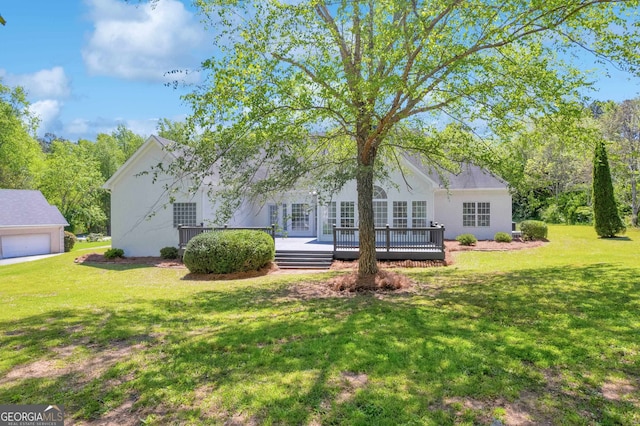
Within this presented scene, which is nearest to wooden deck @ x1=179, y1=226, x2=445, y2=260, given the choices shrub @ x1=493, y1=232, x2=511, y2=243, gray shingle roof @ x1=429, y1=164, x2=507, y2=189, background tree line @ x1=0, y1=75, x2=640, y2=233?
shrub @ x1=493, y1=232, x2=511, y2=243

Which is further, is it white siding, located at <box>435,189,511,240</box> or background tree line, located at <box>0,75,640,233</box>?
background tree line, located at <box>0,75,640,233</box>

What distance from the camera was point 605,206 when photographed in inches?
811

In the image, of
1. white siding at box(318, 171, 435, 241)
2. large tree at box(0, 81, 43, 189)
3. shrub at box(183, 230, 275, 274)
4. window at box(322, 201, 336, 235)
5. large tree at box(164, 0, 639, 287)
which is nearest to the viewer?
large tree at box(164, 0, 639, 287)

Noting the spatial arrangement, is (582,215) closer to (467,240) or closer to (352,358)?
(467,240)

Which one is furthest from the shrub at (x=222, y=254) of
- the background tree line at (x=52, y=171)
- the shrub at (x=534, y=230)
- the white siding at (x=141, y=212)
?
the background tree line at (x=52, y=171)

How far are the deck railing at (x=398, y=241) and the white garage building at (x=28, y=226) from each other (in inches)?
967

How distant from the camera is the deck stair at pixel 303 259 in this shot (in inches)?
622

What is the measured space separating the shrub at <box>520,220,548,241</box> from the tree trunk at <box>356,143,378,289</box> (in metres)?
14.4

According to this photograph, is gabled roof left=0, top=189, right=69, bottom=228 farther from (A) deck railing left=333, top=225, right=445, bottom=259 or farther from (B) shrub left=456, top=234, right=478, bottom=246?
(B) shrub left=456, top=234, right=478, bottom=246

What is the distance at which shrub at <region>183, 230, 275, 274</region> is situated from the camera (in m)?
14.0

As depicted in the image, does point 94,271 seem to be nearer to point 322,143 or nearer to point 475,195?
point 322,143

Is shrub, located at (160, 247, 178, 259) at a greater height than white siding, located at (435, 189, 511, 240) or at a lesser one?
lesser

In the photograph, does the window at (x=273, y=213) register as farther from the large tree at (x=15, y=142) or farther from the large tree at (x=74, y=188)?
the large tree at (x=15, y=142)

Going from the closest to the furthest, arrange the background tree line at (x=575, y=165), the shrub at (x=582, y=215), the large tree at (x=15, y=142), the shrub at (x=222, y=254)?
the background tree line at (x=575, y=165), the shrub at (x=222, y=254), the shrub at (x=582, y=215), the large tree at (x=15, y=142)
